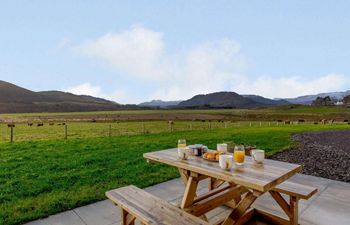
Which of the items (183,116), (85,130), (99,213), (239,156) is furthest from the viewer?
(183,116)

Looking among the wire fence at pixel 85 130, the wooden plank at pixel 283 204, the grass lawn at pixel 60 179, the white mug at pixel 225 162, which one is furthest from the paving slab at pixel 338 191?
the wire fence at pixel 85 130

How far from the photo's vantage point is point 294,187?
10.7 feet

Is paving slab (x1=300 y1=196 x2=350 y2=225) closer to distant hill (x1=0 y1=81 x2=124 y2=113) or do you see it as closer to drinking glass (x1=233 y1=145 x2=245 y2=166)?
drinking glass (x1=233 y1=145 x2=245 y2=166)

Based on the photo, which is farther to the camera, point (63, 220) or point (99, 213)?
point (99, 213)

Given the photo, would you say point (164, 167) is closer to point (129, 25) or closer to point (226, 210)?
point (226, 210)

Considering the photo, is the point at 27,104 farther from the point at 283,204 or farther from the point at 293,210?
the point at 293,210

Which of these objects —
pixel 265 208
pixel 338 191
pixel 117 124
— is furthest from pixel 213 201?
pixel 117 124

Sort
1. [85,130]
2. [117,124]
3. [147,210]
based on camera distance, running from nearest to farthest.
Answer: [147,210]
[85,130]
[117,124]

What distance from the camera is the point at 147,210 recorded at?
263cm

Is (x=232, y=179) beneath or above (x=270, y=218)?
above

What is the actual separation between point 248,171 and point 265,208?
168 cm

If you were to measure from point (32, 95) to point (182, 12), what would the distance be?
217044 mm

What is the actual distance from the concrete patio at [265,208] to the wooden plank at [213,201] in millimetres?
440

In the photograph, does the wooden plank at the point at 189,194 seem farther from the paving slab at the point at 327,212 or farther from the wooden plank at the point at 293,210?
the paving slab at the point at 327,212
